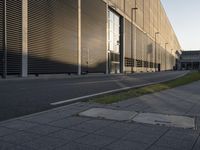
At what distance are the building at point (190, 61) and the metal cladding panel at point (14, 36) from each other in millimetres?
152676

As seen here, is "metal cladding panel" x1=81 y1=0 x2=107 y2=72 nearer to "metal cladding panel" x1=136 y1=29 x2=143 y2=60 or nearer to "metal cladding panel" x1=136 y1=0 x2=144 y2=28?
"metal cladding panel" x1=136 y1=29 x2=143 y2=60

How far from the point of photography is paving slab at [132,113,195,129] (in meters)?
5.98

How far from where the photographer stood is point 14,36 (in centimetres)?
2391

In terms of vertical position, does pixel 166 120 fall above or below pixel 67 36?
below

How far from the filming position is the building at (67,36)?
78.4ft

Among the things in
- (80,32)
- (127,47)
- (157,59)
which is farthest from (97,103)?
(157,59)

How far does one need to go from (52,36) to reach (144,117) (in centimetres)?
2372

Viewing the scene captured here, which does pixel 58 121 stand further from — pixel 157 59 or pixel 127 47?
pixel 157 59

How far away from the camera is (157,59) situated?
320 ft

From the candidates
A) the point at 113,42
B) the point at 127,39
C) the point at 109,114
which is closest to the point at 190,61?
the point at 127,39

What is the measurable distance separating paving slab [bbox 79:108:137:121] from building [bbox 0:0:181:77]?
16803 mm

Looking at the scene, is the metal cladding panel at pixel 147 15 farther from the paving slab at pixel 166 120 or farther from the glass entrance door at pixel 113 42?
the paving slab at pixel 166 120

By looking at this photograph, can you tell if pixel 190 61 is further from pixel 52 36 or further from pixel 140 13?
pixel 52 36

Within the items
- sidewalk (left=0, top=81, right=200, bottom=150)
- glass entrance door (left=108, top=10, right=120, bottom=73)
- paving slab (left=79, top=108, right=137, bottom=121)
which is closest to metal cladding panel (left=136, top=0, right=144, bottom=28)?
glass entrance door (left=108, top=10, right=120, bottom=73)
